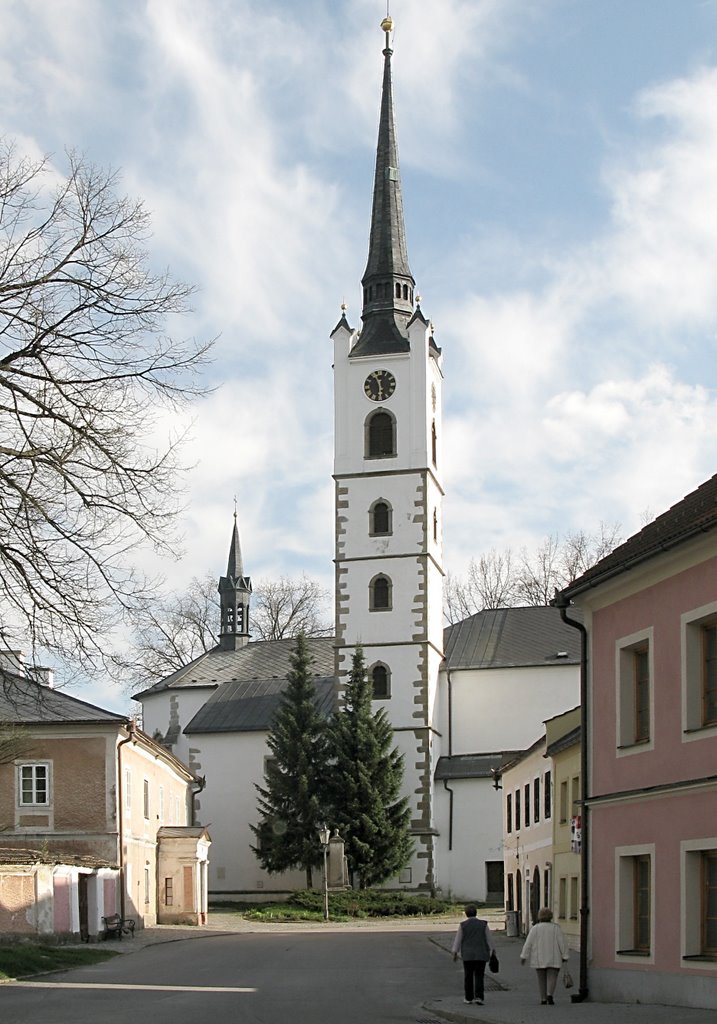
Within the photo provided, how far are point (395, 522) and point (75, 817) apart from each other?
24.9 meters

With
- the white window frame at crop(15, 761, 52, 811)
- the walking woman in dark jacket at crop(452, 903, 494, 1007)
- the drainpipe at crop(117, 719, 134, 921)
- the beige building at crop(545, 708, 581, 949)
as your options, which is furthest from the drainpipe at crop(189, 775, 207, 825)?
the walking woman in dark jacket at crop(452, 903, 494, 1007)

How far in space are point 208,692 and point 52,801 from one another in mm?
29683

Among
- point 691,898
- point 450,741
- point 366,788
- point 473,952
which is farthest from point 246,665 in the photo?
point 691,898

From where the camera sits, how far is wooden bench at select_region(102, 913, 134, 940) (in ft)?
113

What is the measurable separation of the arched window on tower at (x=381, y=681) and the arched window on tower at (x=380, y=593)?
7.45 ft

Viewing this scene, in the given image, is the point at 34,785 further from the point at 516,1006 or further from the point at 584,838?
the point at 516,1006

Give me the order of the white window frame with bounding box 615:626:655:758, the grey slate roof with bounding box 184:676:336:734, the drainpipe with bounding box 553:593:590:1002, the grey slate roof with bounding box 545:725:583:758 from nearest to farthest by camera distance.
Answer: the white window frame with bounding box 615:626:655:758
the drainpipe with bounding box 553:593:590:1002
the grey slate roof with bounding box 545:725:583:758
the grey slate roof with bounding box 184:676:336:734

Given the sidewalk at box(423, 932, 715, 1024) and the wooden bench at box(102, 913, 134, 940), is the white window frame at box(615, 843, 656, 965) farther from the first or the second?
the wooden bench at box(102, 913, 134, 940)

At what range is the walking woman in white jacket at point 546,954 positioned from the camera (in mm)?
18266

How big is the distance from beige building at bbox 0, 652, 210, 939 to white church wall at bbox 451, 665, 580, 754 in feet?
62.5

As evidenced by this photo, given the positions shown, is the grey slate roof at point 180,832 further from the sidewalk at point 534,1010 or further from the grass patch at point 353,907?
the sidewalk at point 534,1010

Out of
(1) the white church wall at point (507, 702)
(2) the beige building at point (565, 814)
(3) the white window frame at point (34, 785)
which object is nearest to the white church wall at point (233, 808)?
(1) the white church wall at point (507, 702)

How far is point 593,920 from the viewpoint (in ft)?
62.8

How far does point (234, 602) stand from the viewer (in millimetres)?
71188
